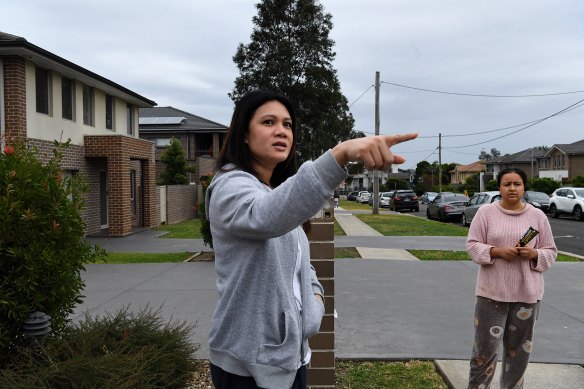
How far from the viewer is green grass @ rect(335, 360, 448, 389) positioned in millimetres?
4219

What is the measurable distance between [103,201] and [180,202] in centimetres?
622

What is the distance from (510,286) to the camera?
3.59 m

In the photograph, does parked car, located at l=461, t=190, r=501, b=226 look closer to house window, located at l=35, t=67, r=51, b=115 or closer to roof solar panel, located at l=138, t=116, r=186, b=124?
house window, located at l=35, t=67, r=51, b=115

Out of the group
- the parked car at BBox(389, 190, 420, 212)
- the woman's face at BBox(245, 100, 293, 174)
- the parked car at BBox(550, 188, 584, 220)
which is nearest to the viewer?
the woman's face at BBox(245, 100, 293, 174)

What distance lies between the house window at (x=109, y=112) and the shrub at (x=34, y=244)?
15.3 meters

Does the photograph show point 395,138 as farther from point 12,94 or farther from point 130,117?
point 130,117

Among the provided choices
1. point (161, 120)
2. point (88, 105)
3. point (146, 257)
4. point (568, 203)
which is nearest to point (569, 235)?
point (568, 203)

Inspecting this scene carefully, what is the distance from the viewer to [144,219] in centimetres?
1980

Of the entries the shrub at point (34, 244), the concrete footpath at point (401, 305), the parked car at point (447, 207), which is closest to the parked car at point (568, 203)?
the parked car at point (447, 207)

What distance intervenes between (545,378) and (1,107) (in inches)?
492

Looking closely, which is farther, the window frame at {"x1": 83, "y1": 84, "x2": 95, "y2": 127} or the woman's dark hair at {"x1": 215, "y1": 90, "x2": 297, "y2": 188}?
the window frame at {"x1": 83, "y1": 84, "x2": 95, "y2": 127}

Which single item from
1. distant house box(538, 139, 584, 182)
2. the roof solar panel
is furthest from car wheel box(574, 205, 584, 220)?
distant house box(538, 139, 584, 182)

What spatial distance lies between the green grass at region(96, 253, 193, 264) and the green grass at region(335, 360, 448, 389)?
23.3 feet

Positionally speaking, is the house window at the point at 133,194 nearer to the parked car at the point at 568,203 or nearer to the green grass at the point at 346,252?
the green grass at the point at 346,252
